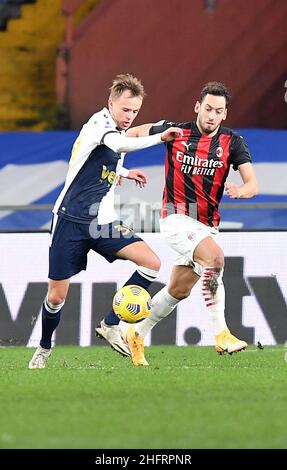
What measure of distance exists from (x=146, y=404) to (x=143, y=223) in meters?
5.61

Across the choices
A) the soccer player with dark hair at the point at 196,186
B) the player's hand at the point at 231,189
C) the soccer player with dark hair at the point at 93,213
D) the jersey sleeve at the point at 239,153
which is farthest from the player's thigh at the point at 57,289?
the jersey sleeve at the point at 239,153

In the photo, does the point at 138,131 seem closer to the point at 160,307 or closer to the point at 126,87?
the point at 126,87

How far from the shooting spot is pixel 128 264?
37.8 feet

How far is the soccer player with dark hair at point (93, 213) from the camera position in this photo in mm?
8391

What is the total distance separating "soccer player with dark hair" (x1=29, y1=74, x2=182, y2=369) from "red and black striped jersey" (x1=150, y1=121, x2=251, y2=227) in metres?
0.89

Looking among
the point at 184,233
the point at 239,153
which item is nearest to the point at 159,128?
the point at 239,153

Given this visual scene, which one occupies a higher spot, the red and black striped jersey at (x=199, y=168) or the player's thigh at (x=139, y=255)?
the red and black striped jersey at (x=199, y=168)

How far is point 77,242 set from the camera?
846cm

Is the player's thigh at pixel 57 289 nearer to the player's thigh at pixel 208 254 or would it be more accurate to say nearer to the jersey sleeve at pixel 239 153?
the player's thigh at pixel 208 254

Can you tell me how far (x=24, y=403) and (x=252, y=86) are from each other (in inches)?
366

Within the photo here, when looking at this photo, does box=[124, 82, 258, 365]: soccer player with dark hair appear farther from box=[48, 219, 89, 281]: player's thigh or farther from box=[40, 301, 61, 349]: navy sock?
box=[48, 219, 89, 281]: player's thigh

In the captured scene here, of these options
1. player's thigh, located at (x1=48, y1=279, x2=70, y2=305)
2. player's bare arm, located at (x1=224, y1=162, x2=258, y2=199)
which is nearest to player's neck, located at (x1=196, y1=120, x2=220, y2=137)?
player's bare arm, located at (x1=224, y1=162, x2=258, y2=199)

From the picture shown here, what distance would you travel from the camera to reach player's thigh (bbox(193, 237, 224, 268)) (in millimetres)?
8930
